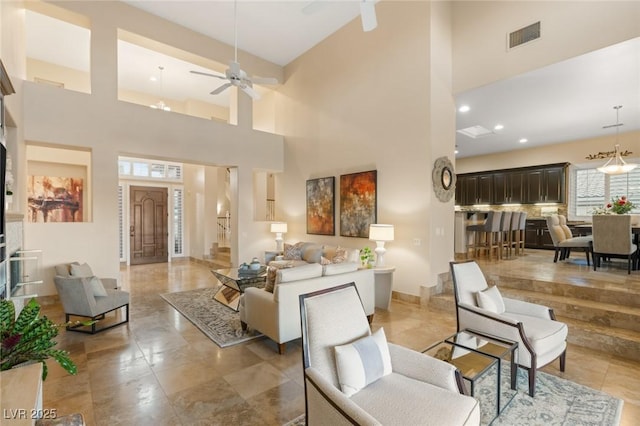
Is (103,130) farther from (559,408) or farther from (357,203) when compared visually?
(559,408)

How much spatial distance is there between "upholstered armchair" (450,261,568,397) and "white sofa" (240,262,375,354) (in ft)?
4.47

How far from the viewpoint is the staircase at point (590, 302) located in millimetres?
3346

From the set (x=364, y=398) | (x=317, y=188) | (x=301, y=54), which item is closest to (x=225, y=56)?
(x=301, y=54)

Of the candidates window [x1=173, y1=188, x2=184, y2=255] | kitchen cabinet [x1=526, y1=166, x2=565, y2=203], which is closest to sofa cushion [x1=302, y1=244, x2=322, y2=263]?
window [x1=173, y1=188, x2=184, y2=255]

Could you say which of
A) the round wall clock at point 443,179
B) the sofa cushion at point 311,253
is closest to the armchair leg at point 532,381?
the round wall clock at point 443,179

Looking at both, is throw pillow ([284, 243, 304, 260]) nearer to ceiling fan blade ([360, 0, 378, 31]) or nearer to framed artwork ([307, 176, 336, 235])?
framed artwork ([307, 176, 336, 235])

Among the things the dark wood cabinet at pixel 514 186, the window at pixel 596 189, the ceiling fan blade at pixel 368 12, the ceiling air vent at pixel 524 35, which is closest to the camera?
the ceiling fan blade at pixel 368 12

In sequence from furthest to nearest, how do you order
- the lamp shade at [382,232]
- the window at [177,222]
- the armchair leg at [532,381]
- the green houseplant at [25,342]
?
the window at [177,222]
the lamp shade at [382,232]
the armchair leg at [532,381]
the green houseplant at [25,342]

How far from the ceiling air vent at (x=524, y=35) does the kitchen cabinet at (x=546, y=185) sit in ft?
18.7

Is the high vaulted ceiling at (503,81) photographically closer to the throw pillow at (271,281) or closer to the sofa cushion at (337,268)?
the sofa cushion at (337,268)

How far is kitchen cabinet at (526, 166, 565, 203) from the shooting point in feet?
28.1

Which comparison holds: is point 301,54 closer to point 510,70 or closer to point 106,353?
point 510,70

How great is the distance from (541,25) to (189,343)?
651 centimetres

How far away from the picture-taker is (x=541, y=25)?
4348 millimetres
